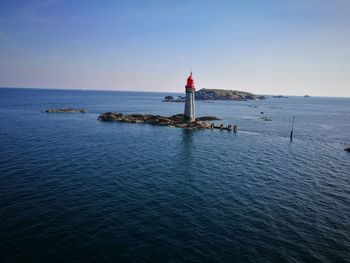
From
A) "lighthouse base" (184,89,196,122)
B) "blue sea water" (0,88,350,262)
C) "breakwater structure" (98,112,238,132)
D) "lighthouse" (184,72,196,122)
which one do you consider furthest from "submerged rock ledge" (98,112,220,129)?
"blue sea water" (0,88,350,262)

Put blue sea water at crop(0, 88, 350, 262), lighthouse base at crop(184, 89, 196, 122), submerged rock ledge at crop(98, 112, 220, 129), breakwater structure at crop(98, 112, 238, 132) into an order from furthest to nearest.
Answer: submerged rock ledge at crop(98, 112, 220, 129)
breakwater structure at crop(98, 112, 238, 132)
lighthouse base at crop(184, 89, 196, 122)
blue sea water at crop(0, 88, 350, 262)

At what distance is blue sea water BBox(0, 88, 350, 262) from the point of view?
65.0ft

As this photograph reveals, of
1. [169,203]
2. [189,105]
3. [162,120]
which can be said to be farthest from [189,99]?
[169,203]

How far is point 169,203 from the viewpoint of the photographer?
90.2ft

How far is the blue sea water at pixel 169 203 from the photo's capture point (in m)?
19.8

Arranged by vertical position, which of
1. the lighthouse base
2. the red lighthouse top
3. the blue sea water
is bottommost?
the blue sea water

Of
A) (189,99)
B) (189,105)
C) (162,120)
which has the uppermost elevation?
(189,99)

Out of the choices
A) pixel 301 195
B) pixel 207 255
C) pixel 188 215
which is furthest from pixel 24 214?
pixel 301 195

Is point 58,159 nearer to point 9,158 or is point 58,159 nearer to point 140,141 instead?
point 9,158

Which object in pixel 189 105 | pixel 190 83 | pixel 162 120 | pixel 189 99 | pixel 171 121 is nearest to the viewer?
pixel 190 83

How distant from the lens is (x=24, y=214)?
2395 centimetres

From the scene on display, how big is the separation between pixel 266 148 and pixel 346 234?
33.3 metres

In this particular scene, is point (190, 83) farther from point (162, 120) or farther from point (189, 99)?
point (162, 120)

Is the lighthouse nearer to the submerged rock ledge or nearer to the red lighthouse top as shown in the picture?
the red lighthouse top
